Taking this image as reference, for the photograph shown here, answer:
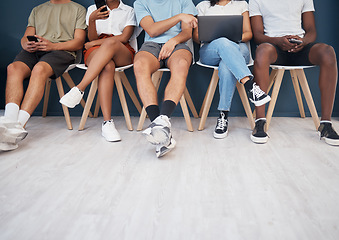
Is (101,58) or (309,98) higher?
(101,58)

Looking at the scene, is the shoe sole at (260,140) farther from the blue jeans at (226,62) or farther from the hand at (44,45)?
the hand at (44,45)

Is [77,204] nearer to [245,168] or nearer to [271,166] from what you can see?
[245,168]

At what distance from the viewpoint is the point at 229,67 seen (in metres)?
1.83

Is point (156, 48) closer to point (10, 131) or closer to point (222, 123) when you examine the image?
point (222, 123)

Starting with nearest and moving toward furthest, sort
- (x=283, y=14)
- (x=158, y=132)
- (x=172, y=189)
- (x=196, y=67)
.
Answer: (x=172, y=189), (x=158, y=132), (x=283, y=14), (x=196, y=67)

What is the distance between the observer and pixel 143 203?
109 cm

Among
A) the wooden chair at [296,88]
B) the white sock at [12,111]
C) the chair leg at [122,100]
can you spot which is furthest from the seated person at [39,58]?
the wooden chair at [296,88]

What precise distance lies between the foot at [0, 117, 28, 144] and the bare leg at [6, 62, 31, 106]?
0.26 meters

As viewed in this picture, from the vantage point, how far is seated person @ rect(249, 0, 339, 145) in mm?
1836

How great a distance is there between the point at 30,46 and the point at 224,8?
135cm

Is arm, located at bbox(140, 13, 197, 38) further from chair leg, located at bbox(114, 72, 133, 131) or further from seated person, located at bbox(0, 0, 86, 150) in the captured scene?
seated person, located at bbox(0, 0, 86, 150)

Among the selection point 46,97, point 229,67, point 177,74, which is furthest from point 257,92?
point 46,97

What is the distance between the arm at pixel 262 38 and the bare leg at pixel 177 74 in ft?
1.78

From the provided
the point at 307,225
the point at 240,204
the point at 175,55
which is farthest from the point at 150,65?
the point at 307,225
